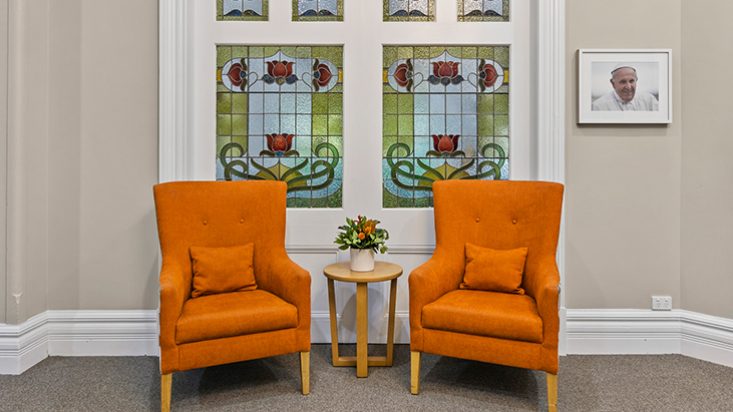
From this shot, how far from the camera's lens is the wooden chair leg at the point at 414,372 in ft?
7.76

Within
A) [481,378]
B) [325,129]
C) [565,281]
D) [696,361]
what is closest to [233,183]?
[325,129]

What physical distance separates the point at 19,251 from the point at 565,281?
3298mm

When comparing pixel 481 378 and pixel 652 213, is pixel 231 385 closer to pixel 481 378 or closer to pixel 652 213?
pixel 481 378

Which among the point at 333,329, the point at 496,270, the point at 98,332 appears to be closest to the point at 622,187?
the point at 496,270

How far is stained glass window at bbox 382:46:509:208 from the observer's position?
3162 mm

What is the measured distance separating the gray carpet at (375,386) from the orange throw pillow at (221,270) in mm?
485

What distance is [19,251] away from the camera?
274 cm

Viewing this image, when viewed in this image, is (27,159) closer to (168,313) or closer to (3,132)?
(3,132)

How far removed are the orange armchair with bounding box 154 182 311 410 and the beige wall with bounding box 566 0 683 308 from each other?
1803 millimetres

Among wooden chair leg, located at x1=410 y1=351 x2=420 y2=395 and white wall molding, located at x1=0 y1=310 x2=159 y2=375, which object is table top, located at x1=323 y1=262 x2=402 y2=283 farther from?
white wall molding, located at x1=0 y1=310 x2=159 y2=375

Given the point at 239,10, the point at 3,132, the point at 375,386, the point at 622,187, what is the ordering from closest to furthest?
the point at 375,386 → the point at 3,132 → the point at 622,187 → the point at 239,10

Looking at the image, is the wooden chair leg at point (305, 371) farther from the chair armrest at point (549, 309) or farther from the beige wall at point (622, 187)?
the beige wall at point (622, 187)

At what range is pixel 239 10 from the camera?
3143 millimetres

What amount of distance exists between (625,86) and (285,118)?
2185mm
